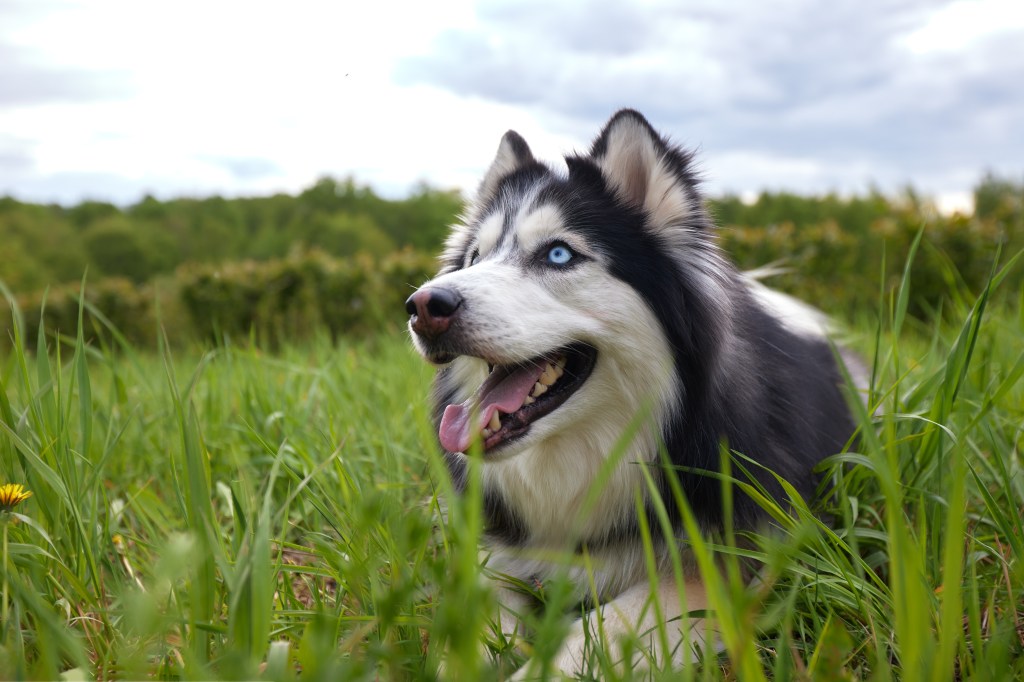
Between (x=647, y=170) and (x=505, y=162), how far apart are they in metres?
0.71

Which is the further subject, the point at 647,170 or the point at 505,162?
the point at 505,162

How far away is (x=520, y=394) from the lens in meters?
2.12

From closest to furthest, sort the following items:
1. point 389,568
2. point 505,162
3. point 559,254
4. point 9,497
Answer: point 9,497 < point 389,568 < point 559,254 < point 505,162

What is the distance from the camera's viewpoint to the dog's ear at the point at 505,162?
2758 millimetres

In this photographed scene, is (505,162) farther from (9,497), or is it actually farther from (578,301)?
(9,497)

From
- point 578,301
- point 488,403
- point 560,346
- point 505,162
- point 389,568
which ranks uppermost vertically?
point 505,162

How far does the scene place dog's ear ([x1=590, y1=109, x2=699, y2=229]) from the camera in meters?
2.27

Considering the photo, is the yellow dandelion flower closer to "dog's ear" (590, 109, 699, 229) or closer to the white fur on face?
the white fur on face

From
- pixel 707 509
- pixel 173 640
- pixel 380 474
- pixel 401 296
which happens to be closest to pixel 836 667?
pixel 707 509

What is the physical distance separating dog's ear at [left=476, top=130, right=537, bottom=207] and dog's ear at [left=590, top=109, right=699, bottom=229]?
453 mm

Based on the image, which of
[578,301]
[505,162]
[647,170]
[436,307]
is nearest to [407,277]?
[505,162]

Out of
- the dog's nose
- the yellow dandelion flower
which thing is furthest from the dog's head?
the yellow dandelion flower

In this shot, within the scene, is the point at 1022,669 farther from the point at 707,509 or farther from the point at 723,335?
the point at 723,335

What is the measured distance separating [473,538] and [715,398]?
1.23 m
